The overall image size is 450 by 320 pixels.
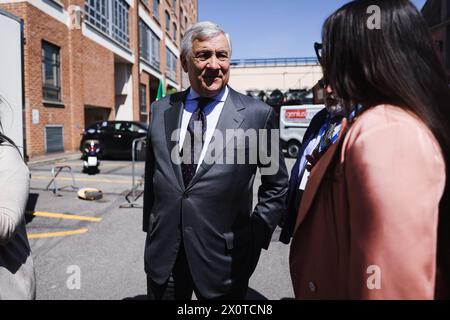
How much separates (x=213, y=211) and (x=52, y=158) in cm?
1207

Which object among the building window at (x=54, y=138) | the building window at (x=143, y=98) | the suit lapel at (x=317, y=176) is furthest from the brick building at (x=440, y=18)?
the building window at (x=143, y=98)

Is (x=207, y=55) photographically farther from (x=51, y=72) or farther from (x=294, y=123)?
(x=51, y=72)

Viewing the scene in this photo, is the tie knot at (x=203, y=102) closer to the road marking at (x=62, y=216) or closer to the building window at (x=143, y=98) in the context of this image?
the road marking at (x=62, y=216)

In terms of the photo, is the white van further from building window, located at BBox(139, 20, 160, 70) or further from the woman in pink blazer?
the woman in pink blazer

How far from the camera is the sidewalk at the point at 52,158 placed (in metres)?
11.1

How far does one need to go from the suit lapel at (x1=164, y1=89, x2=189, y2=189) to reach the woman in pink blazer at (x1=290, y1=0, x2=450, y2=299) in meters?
0.85

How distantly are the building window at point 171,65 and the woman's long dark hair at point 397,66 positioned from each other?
30845 millimetres

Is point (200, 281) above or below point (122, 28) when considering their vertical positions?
below

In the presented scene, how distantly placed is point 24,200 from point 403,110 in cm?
136

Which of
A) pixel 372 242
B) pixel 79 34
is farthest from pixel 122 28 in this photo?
pixel 372 242

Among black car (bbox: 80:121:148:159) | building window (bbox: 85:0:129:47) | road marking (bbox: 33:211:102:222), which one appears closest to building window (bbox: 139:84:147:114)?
building window (bbox: 85:0:129:47)

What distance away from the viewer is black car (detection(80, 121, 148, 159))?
12.9 m

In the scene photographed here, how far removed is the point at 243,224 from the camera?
188 centimetres

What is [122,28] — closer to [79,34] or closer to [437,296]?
[79,34]
